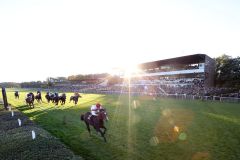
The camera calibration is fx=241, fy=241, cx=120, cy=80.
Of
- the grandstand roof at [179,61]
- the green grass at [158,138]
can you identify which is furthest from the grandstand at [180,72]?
the green grass at [158,138]

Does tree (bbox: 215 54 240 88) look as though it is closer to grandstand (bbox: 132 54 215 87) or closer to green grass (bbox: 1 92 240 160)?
grandstand (bbox: 132 54 215 87)

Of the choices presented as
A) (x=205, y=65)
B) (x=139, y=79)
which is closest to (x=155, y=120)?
(x=205, y=65)

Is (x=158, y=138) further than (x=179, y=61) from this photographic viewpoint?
No

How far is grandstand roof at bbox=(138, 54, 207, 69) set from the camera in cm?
3953

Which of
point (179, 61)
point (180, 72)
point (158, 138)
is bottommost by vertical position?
point (158, 138)

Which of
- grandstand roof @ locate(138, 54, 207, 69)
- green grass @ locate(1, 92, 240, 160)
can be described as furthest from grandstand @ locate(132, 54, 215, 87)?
green grass @ locate(1, 92, 240, 160)

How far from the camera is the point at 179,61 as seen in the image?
150 feet

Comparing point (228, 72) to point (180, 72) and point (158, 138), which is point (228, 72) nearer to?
point (180, 72)

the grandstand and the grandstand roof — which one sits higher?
the grandstand roof

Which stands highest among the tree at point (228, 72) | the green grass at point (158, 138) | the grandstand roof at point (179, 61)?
the grandstand roof at point (179, 61)

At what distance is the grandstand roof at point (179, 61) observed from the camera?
3953cm

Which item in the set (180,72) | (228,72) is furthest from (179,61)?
(228,72)

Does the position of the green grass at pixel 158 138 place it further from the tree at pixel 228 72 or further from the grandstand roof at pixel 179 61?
the tree at pixel 228 72

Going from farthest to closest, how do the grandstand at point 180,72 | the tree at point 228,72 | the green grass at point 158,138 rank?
the tree at point 228,72
the grandstand at point 180,72
the green grass at point 158,138
